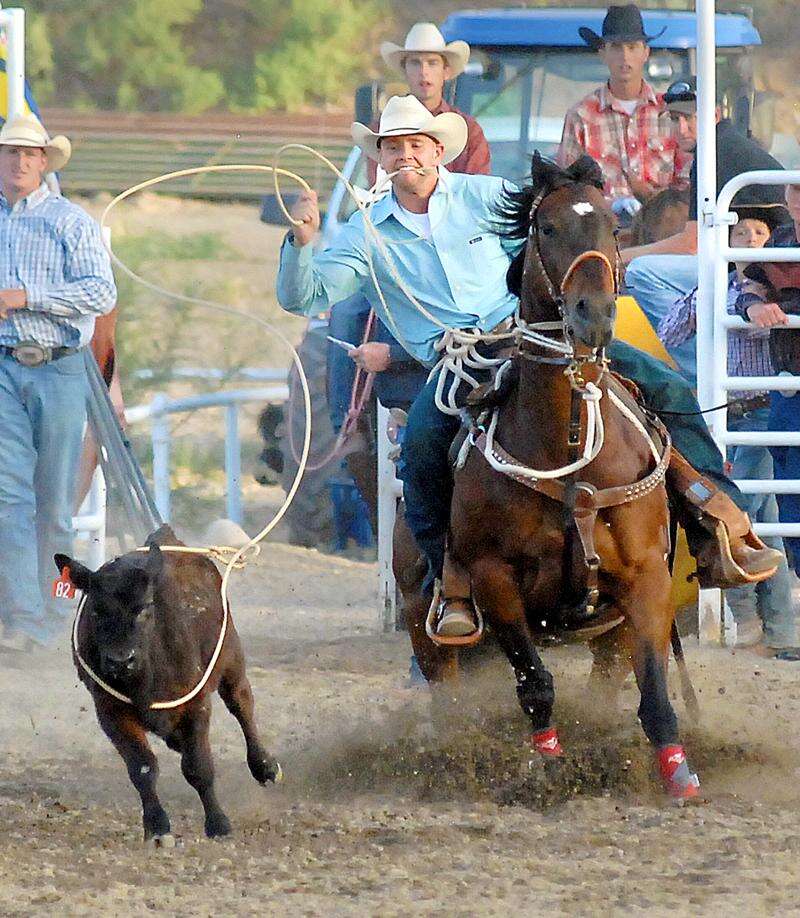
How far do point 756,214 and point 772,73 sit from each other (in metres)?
21.3

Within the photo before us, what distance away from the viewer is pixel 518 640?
5.73m

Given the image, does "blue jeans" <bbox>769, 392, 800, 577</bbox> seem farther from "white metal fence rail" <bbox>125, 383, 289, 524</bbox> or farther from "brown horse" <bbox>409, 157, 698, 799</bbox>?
"white metal fence rail" <bbox>125, 383, 289, 524</bbox>

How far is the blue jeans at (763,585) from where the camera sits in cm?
834

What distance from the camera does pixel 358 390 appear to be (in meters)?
9.81

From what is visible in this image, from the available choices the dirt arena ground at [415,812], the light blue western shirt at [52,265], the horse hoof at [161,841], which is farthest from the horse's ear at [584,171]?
the light blue western shirt at [52,265]

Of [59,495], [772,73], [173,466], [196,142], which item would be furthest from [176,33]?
[59,495]

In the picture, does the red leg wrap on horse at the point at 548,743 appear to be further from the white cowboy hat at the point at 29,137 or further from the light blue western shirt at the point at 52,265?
the white cowboy hat at the point at 29,137

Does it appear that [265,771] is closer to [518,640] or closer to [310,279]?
[518,640]

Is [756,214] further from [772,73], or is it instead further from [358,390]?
[772,73]

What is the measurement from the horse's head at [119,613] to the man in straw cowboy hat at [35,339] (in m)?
3.26

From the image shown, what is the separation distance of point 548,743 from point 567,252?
1.58m

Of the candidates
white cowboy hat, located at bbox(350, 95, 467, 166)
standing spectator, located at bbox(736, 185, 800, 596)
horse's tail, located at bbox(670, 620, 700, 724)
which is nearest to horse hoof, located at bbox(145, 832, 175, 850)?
horse's tail, located at bbox(670, 620, 700, 724)

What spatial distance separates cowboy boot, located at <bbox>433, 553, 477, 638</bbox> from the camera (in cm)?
593

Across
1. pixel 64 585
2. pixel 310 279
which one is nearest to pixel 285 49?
pixel 310 279
